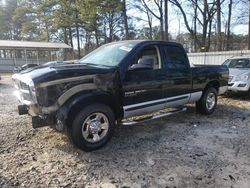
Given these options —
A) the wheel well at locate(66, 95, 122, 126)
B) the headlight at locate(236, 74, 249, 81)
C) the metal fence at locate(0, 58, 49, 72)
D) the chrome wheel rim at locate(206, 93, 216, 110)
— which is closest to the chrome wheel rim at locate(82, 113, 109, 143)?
the wheel well at locate(66, 95, 122, 126)

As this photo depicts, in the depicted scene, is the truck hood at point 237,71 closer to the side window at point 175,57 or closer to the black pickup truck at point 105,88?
the black pickup truck at point 105,88

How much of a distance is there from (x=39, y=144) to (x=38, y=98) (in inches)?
49.0

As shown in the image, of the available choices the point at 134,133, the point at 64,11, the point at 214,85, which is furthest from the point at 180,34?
the point at 134,133

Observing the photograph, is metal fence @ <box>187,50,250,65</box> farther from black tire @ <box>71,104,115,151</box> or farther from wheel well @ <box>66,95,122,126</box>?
black tire @ <box>71,104,115,151</box>

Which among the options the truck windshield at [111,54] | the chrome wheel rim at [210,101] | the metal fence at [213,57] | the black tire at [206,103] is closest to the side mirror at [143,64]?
the truck windshield at [111,54]

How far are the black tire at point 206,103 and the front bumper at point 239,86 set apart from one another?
7.71 ft

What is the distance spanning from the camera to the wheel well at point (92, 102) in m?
3.78

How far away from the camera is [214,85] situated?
6.71 meters

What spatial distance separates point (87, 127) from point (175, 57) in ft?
8.94

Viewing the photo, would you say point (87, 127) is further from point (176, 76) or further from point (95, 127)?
point (176, 76)

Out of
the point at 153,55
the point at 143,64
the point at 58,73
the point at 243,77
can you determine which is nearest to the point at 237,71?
the point at 243,77

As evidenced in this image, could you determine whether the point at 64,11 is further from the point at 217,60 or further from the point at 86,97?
the point at 86,97

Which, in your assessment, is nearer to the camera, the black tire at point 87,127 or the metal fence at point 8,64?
the black tire at point 87,127

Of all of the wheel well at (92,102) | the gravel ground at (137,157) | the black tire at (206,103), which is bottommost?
the gravel ground at (137,157)
